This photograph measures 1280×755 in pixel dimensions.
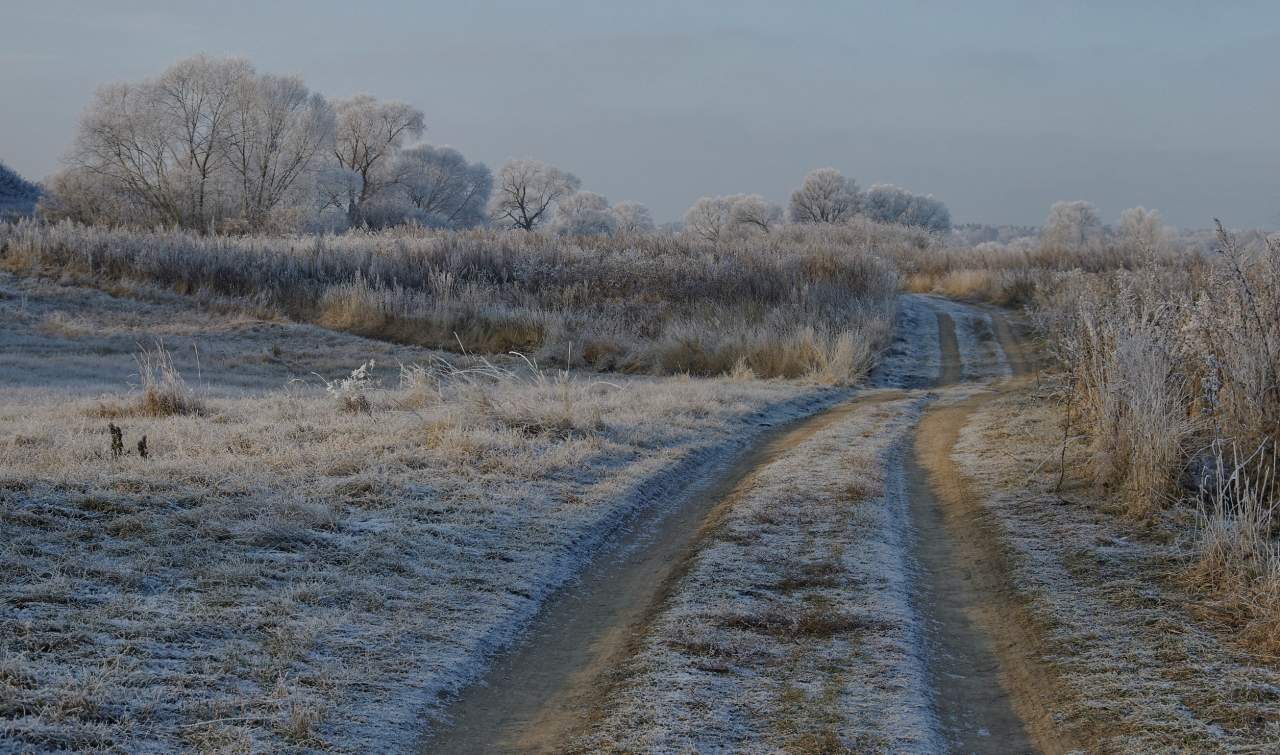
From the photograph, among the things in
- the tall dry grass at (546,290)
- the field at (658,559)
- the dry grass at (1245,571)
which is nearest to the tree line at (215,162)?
the tall dry grass at (546,290)

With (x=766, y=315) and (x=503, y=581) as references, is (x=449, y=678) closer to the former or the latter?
(x=503, y=581)

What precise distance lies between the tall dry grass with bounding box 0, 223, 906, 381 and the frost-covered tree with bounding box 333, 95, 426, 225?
43.4 metres

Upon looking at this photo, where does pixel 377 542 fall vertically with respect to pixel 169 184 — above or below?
below

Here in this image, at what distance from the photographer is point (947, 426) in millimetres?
11641

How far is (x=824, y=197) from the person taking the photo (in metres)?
76.4

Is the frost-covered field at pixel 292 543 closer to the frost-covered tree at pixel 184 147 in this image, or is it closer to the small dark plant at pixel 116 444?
the small dark plant at pixel 116 444

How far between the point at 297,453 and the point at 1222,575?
6.14 meters

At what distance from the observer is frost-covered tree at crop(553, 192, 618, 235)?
78562mm

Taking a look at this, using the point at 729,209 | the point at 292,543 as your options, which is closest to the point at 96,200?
the point at 292,543

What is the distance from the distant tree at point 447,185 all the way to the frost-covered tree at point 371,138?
2880 millimetres

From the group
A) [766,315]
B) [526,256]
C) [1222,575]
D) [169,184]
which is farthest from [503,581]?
[169,184]

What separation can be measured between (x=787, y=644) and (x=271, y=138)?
161 feet

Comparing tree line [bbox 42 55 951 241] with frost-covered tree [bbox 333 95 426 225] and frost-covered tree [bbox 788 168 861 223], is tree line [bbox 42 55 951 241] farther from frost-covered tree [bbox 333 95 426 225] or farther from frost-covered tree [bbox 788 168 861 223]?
frost-covered tree [bbox 788 168 861 223]

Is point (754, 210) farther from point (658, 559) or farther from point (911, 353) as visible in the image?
point (658, 559)
